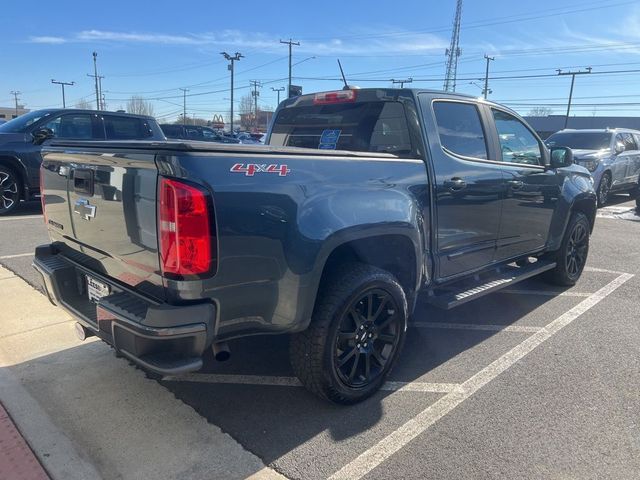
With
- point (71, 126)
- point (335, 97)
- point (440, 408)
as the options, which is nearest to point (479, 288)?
point (440, 408)

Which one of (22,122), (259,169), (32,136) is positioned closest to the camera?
(259,169)

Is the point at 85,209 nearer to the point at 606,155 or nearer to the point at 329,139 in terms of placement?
the point at 329,139

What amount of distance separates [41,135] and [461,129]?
7281 mm

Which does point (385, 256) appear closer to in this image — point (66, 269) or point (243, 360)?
point (243, 360)

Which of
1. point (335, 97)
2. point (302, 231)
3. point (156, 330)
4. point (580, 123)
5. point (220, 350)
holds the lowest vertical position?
point (220, 350)

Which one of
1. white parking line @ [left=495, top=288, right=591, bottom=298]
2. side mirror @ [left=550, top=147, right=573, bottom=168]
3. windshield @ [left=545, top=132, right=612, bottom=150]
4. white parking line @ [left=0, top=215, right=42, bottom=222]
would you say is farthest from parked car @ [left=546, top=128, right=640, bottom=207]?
white parking line @ [left=0, top=215, right=42, bottom=222]

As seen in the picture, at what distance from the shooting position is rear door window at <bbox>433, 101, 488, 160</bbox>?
3789mm

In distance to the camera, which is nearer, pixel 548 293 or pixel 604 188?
pixel 548 293

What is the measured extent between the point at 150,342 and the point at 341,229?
115 centimetres

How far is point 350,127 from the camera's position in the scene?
397 centimetres

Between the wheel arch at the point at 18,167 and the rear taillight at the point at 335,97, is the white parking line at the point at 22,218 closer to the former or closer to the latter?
the wheel arch at the point at 18,167

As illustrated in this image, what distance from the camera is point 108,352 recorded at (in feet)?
12.3

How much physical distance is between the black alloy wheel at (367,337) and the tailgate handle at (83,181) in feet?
5.28

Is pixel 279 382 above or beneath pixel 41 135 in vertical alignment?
beneath
